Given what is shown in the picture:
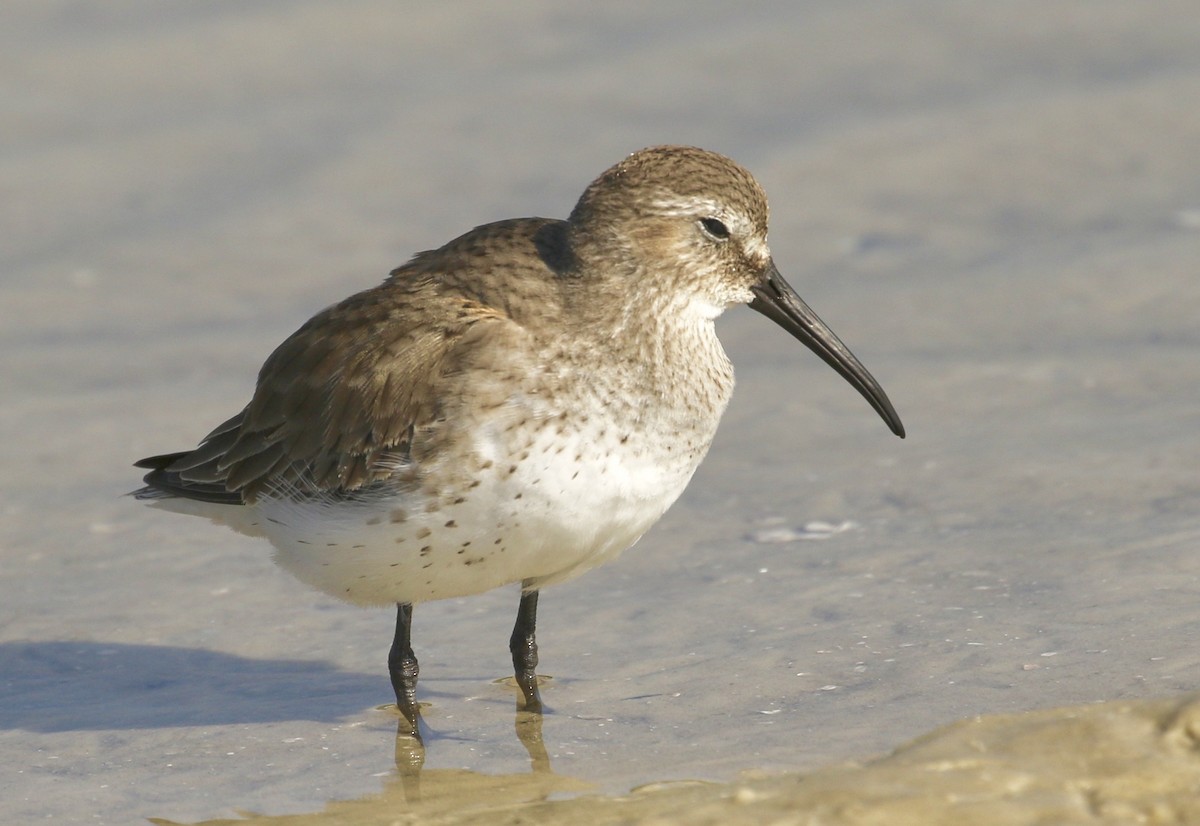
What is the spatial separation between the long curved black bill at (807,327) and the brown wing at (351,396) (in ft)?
3.86

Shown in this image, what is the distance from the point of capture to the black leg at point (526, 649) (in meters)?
7.46

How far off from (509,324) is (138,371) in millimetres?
5118

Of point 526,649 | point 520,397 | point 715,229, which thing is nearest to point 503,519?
point 520,397

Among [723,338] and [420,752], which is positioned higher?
[723,338]

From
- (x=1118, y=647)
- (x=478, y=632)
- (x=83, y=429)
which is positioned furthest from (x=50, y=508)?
(x=1118, y=647)

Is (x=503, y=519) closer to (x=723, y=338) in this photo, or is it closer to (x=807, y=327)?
(x=807, y=327)

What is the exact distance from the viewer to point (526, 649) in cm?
748

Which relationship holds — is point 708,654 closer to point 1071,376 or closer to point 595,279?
point 595,279

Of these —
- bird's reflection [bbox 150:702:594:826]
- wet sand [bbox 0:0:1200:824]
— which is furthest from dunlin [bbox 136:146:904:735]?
wet sand [bbox 0:0:1200:824]

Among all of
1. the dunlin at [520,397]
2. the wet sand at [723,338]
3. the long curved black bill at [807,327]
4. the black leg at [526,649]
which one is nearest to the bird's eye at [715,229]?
the dunlin at [520,397]

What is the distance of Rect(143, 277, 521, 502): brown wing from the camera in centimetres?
680

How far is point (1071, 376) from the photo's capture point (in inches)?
404

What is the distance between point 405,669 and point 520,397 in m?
1.42

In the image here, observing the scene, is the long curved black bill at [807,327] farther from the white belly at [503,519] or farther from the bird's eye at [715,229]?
the white belly at [503,519]
